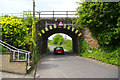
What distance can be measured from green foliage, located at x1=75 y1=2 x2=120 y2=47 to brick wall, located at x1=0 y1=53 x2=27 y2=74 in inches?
300

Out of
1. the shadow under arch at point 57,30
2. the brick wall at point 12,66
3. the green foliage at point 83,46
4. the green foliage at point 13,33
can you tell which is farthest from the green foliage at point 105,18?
the brick wall at point 12,66

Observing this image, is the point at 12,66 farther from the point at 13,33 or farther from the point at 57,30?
the point at 57,30

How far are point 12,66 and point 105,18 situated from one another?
9017 mm

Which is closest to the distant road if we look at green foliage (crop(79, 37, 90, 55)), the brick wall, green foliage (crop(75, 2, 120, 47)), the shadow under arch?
the brick wall

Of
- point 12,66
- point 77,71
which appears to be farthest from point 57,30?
point 12,66

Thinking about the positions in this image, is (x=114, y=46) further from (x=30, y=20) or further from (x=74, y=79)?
(x=30, y=20)

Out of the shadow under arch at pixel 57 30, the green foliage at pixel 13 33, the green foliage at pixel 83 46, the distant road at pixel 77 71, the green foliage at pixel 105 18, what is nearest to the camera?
the distant road at pixel 77 71

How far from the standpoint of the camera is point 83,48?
59.1 ft

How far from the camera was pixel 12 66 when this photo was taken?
7188 mm

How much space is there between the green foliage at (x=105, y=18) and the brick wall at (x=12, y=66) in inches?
300

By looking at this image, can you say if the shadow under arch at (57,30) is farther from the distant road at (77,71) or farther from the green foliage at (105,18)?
the distant road at (77,71)

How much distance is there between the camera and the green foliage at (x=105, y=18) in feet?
35.2

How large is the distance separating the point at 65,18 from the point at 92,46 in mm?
5944

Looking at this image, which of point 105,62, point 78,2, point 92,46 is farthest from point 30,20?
point 105,62
